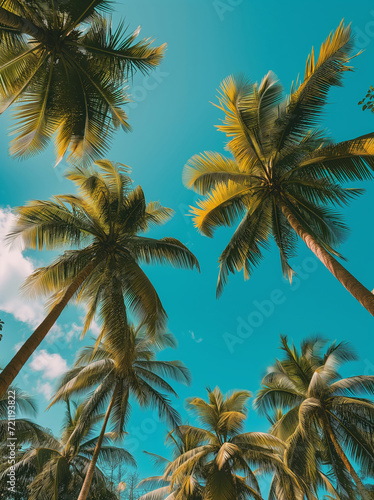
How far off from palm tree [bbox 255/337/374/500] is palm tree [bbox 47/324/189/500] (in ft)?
14.4

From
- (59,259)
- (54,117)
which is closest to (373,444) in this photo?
(59,259)

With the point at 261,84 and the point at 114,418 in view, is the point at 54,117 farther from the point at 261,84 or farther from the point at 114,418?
the point at 114,418

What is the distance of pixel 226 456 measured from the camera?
11.8 m

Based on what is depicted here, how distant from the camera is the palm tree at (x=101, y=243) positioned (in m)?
10.1

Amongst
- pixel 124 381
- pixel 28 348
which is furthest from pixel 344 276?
pixel 124 381

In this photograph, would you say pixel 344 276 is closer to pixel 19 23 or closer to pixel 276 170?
pixel 276 170

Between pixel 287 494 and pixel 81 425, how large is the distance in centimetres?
847

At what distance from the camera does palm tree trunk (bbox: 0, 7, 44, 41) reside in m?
6.25

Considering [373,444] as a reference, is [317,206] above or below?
above

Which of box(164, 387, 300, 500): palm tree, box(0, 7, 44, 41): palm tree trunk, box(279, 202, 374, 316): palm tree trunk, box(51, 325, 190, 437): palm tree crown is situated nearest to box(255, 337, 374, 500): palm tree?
box(164, 387, 300, 500): palm tree

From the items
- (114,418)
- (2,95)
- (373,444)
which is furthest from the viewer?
(114,418)

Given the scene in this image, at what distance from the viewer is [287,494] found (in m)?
12.7

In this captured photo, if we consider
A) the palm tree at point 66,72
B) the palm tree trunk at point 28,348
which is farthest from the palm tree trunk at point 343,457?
the palm tree at point 66,72

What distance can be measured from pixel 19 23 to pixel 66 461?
55.2ft
